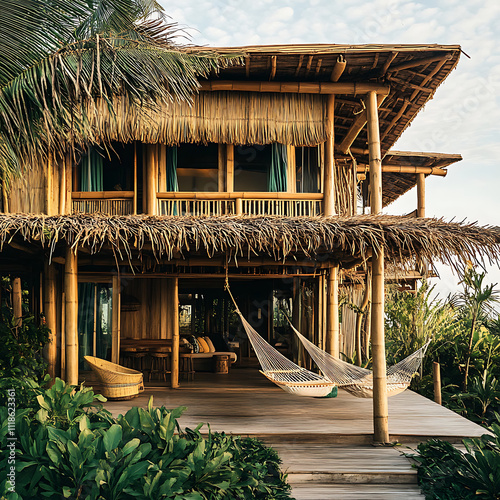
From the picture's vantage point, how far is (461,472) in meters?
3.92

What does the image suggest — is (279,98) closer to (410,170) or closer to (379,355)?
(379,355)

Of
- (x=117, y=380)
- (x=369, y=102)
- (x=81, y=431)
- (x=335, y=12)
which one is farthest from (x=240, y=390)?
(x=335, y=12)

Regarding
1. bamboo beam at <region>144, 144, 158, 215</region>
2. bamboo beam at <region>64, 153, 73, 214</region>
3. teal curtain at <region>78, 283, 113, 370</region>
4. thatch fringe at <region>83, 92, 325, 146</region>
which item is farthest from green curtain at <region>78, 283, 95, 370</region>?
thatch fringe at <region>83, 92, 325, 146</region>

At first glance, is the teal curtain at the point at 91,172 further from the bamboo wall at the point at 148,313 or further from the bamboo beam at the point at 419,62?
the bamboo beam at the point at 419,62

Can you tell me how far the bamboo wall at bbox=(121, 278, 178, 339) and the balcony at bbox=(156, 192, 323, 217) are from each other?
6.53 feet

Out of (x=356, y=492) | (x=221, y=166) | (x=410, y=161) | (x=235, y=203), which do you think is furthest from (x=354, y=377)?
(x=410, y=161)

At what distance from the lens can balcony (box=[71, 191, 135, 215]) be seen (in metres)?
6.91

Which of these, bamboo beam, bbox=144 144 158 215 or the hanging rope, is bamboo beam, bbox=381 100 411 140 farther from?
the hanging rope

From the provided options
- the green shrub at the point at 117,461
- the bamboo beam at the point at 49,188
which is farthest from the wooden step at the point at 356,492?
the bamboo beam at the point at 49,188

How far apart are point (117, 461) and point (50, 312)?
4505 millimetres

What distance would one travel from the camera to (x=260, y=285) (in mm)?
11422

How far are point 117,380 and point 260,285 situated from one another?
530 cm

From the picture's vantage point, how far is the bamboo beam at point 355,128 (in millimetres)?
6816

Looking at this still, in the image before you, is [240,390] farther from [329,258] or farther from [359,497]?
[359,497]
